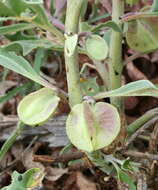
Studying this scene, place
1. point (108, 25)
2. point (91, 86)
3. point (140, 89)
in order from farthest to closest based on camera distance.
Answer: point (91, 86) → point (108, 25) → point (140, 89)

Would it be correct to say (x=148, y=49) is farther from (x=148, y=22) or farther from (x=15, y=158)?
(x=15, y=158)

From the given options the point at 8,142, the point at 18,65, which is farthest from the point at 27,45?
the point at 8,142

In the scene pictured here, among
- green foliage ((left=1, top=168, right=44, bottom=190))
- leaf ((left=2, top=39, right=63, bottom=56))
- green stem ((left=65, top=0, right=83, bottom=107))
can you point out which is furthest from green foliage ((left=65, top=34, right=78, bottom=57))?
green foliage ((left=1, top=168, right=44, bottom=190))

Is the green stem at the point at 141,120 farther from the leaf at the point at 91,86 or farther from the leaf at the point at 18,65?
the leaf at the point at 18,65

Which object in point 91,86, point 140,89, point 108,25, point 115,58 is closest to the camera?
point 140,89

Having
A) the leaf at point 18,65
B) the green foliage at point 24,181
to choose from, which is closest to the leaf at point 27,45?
the leaf at point 18,65

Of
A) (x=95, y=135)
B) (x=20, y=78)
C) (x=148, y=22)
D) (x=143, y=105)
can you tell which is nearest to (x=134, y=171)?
(x=95, y=135)

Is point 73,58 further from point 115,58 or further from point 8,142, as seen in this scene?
point 8,142

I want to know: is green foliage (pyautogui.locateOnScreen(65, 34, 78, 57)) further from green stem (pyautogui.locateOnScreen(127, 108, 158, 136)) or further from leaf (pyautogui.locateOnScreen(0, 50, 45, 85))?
green stem (pyautogui.locateOnScreen(127, 108, 158, 136))
